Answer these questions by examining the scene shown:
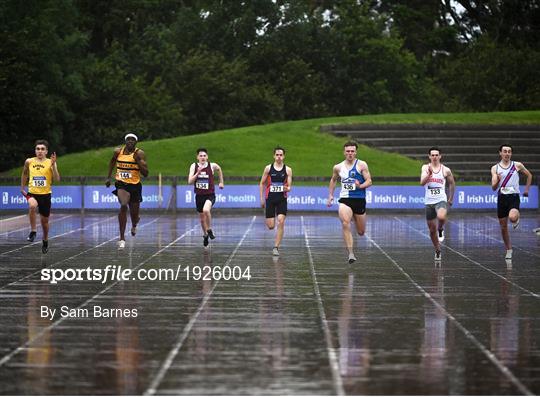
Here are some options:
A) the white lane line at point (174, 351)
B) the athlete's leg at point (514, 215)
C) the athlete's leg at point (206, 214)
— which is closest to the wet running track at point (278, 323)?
the white lane line at point (174, 351)

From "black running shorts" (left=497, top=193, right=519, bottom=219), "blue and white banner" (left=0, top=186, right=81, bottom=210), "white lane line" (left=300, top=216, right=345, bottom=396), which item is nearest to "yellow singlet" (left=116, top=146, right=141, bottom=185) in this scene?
"white lane line" (left=300, top=216, right=345, bottom=396)

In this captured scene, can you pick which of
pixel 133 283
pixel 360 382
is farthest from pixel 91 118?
pixel 360 382

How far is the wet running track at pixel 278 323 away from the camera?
9859 millimetres

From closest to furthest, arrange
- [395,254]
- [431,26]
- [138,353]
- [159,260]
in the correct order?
[138,353] < [159,260] < [395,254] < [431,26]

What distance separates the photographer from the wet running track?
9859mm

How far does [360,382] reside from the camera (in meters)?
9.72

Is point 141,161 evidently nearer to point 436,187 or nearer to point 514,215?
point 436,187

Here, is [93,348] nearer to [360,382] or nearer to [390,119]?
[360,382]

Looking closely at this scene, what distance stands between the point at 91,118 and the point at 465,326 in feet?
179

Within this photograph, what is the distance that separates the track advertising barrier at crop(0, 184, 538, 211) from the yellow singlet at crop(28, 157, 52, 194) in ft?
60.3

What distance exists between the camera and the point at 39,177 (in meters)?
21.7

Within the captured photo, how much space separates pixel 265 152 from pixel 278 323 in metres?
39.8

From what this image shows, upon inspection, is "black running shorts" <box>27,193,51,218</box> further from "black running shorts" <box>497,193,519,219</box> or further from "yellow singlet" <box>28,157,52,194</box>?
"black running shorts" <box>497,193,519,219</box>

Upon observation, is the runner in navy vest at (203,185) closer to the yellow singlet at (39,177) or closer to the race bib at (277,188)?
the race bib at (277,188)
